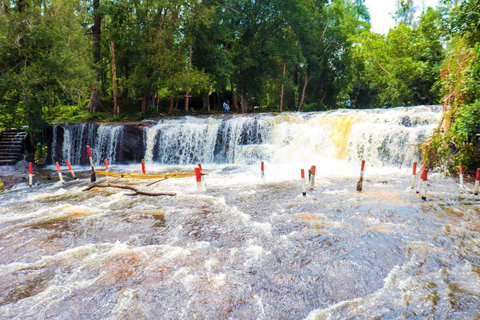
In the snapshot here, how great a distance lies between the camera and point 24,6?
1689 cm

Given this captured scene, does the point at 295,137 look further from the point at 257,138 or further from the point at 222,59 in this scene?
the point at 222,59

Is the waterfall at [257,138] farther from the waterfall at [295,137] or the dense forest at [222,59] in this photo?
the dense forest at [222,59]

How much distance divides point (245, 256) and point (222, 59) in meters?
20.9

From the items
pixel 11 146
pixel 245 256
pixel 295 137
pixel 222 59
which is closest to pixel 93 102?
pixel 11 146

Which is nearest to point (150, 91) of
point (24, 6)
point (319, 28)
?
point (24, 6)

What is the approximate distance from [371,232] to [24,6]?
20.4m

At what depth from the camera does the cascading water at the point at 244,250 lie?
409 cm

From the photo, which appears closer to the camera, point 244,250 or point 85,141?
point 244,250

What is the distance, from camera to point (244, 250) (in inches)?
223

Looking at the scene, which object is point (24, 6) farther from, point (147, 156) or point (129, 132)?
point (147, 156)

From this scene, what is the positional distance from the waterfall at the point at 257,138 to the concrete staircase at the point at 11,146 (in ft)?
6.82

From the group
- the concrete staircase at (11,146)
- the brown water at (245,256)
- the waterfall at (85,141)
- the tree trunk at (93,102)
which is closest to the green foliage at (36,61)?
the waterfall at (85,141)

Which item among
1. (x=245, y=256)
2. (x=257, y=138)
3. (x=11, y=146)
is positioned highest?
(x=257, y=138)

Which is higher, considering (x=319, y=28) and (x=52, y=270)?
(x=319, y=28)
